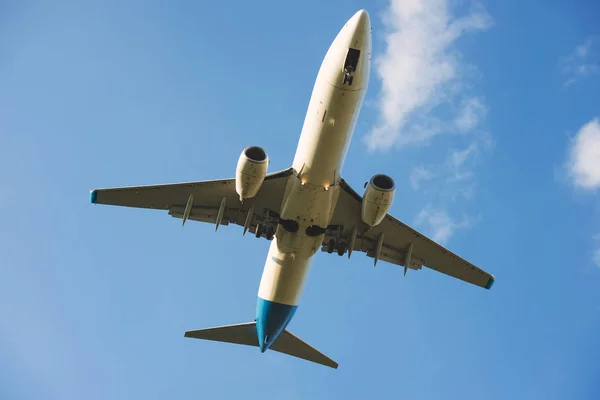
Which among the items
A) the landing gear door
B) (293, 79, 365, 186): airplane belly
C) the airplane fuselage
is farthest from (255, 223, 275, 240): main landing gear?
the landing gear door

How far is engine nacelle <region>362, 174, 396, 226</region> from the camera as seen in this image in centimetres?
2161

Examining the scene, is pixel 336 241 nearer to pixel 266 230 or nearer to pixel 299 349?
pixel 266 230

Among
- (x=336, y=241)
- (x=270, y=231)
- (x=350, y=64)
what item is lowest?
(x=270, y=231)

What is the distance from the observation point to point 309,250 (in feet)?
76.8

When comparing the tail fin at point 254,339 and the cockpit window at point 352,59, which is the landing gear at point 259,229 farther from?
the cockpit window at point 352,59

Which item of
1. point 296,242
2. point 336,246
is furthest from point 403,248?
point 296,242

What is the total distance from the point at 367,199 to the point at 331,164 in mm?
2046

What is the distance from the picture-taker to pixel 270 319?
24.6 meters

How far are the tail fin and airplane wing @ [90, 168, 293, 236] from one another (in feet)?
18.1

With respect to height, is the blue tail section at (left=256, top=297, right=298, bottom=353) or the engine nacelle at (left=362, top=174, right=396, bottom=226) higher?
the engine nacelle at (left=362, top=174, right=396, bottom=226)

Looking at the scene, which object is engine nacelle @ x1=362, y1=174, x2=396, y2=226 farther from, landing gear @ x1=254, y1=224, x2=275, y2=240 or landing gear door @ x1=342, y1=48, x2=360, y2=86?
landing gear door @ x1=342, y1=48, x2=360, y2=86

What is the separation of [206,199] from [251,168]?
179 inches

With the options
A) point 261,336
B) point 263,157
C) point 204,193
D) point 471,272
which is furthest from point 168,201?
point 471,272

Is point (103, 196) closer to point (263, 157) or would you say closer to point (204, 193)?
point (204, 193)
